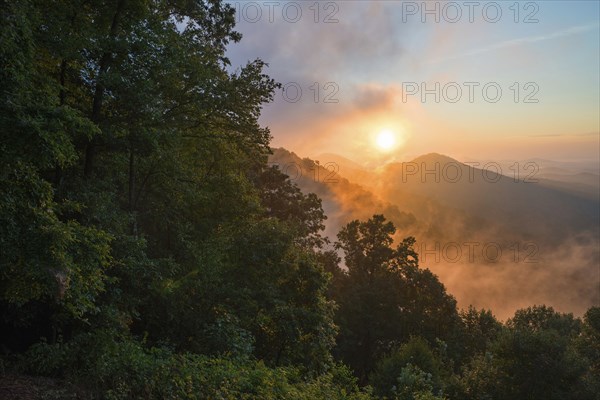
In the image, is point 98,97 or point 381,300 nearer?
point 98,97

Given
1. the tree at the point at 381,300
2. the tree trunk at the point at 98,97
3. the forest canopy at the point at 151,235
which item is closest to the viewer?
the forest canopy at the point at 151,235

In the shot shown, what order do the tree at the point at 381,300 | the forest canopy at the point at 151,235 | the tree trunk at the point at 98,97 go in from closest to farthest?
the forest canopy at the point at 151,235 < the tree trunk at the point at 98,97 < the tree at the point at 381,300

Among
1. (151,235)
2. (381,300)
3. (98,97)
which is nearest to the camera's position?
(98,97)

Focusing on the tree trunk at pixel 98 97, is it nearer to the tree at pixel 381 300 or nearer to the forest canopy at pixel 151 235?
the forest canopy at pixel 151 235

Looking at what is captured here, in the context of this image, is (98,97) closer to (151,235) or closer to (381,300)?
(151,235)

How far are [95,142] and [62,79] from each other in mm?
2127

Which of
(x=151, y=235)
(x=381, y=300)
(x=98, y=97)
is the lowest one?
(x=381, y=300)

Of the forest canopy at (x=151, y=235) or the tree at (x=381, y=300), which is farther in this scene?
the tree at (x=381, y=300)

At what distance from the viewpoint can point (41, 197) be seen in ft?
28.3

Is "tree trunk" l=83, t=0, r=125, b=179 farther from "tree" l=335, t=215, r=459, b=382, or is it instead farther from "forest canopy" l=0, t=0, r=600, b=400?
"tree" l=335, t=215, r=459, b=382

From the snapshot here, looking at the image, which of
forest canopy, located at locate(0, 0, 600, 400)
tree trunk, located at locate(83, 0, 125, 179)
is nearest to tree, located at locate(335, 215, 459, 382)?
forest canopy, located at locate(0, 0, 600, 400)

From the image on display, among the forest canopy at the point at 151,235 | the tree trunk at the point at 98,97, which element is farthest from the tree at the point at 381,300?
the tree trunk at the point at 98,97

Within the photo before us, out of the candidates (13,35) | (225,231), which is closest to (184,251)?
(225,231)

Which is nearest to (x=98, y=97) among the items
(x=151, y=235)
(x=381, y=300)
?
(x=151, y=235)
